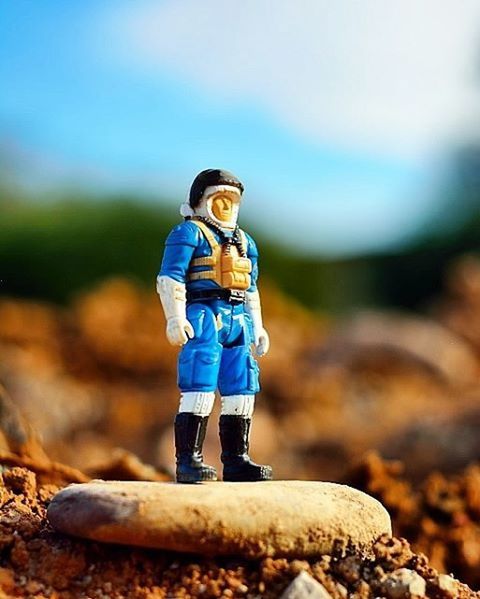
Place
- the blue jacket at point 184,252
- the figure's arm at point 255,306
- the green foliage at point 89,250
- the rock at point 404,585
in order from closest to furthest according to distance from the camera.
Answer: the rock at point 404,585 → the blue jacket at point 184,252 → the figure's arm at point 255,306 → the green foliage at point 89,250

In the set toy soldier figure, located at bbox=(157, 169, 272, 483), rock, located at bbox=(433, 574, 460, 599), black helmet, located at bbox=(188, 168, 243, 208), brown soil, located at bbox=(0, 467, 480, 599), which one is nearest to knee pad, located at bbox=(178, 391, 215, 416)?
toy soldier figure, located at bbox=(157, 169, 272, 483)

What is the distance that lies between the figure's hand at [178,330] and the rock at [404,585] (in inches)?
53.6

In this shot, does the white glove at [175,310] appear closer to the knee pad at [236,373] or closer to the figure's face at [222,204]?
the knee pad at [236,373]

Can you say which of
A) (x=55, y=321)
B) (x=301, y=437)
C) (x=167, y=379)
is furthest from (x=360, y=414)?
(x=55, y=321)

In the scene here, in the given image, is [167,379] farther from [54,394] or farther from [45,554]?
[45,554]

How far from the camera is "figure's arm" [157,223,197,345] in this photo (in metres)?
4.59

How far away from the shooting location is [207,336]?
468 cm

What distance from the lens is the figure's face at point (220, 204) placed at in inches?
191

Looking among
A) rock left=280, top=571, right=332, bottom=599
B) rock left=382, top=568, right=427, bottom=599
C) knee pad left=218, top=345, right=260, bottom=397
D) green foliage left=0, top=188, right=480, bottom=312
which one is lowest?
rock left=280, top=571, right=332, bottom=599

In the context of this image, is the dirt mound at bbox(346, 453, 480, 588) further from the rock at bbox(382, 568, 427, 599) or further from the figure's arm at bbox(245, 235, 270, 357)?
the rock at bbox(382, 568, 427, 599)

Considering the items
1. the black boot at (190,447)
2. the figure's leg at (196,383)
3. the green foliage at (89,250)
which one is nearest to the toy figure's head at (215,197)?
the figure's leg at (196,383)

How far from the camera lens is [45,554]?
4.05 metres

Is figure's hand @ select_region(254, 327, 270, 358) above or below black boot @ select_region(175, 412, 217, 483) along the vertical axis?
above

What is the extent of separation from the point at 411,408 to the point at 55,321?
799 cm
